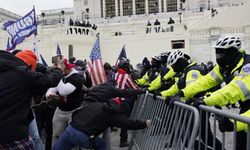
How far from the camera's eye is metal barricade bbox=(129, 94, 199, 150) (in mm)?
4105

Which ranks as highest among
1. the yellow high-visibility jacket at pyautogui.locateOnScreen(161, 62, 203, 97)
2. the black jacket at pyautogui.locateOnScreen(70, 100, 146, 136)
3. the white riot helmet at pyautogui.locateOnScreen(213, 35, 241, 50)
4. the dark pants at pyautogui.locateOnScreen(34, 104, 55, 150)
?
the white riot helmet at pyautogui.locateOnScreen(213, 35, 241, 50)

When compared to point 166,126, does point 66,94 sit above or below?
above

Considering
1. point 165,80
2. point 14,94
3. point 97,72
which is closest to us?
point 14,94

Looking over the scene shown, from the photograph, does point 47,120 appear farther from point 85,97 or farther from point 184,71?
point 184,71

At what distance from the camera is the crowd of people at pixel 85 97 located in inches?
154

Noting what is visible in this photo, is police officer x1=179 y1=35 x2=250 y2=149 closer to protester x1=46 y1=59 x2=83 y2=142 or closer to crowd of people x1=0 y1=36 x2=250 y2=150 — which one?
crowd of people x1=0 y1=36 x2=250 y2=150

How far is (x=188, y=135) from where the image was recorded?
415 cm

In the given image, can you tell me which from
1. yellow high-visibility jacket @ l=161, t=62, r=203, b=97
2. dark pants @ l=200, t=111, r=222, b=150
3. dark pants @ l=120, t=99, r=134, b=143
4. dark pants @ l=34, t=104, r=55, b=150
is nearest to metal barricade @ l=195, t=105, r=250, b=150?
dark pants @ l=200, t=111, r=222, b=150

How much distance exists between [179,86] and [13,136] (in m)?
3.32

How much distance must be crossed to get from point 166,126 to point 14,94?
1.95 meters

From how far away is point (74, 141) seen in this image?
5449 millimetres

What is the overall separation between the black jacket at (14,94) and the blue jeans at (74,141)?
1.37m

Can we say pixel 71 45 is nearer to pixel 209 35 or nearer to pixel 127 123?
pixel 209 35

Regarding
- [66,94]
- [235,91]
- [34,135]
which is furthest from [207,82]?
[34,135]
